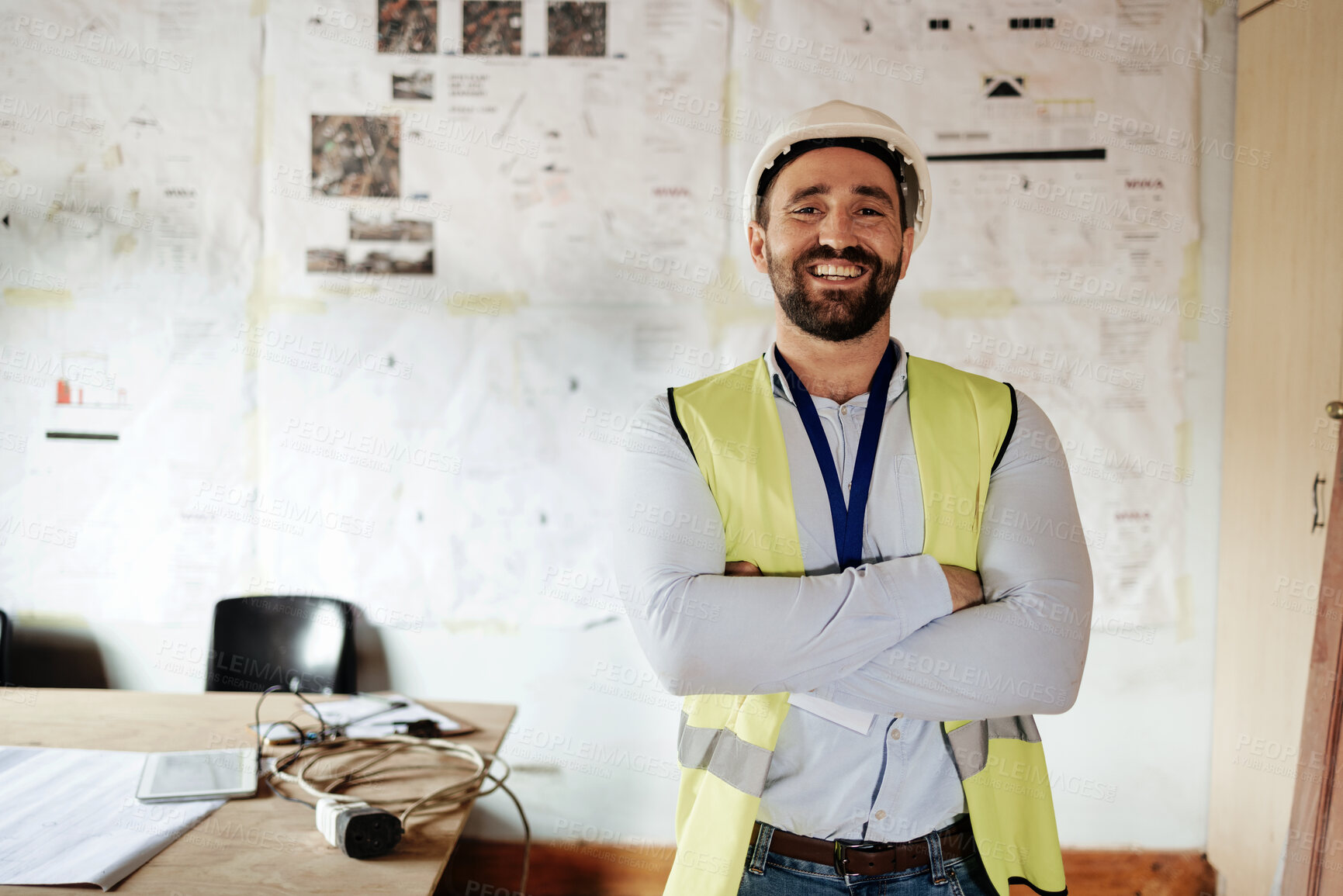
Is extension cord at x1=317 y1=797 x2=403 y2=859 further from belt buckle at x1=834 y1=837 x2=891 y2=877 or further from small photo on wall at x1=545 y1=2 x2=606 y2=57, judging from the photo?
small photo on wall at x1=545 y1=2 x2=606 y2=57

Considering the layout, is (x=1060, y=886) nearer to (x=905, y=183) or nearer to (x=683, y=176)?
(x=905, y=183)

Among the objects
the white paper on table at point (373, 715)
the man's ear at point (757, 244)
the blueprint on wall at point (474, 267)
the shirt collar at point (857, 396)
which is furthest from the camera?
the blueprint on wall at point (474, 267)

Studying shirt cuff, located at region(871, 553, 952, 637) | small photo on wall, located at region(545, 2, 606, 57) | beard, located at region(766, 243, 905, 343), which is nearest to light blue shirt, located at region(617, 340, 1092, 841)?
shirt cuff, located at region(871, 553, 952, 637)

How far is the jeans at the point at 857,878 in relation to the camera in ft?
4.30

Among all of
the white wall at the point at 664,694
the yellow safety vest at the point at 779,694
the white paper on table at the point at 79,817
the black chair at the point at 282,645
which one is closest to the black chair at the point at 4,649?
the white wall at the point at 664,694

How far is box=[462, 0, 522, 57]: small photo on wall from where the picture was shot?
279 centimetres

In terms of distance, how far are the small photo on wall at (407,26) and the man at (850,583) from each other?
174 cm

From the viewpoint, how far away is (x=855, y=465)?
1449 millimetres

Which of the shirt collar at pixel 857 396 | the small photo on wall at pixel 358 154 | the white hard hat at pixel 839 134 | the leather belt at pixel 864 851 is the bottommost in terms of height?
the leather belt at pixel 864 851

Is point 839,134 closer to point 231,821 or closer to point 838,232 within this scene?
point 838,232

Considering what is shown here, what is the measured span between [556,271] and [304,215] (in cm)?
86

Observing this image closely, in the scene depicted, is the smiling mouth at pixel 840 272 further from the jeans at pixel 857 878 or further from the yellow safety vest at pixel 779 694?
the jeans at pixel 857 878

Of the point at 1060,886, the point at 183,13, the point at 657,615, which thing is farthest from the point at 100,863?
the point at 183,13

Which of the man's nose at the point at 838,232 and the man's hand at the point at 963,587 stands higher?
the man's nose at the point at 838,232
